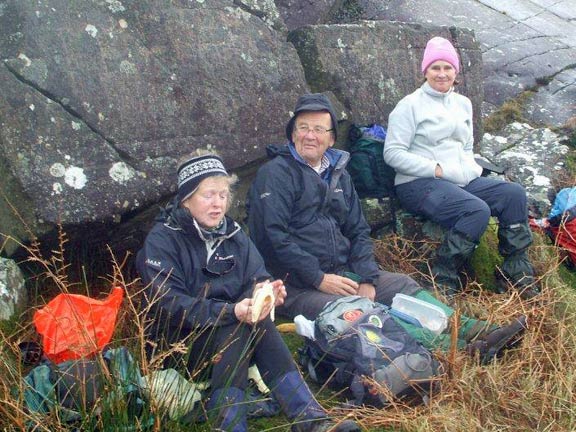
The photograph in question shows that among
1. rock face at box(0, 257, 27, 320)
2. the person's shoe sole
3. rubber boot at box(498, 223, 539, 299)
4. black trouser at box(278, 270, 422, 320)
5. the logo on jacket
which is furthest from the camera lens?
rubber boot at box(498, 223, 539, 299)

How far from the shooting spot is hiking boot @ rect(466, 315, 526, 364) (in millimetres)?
3955

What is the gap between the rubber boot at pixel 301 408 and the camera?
323cm

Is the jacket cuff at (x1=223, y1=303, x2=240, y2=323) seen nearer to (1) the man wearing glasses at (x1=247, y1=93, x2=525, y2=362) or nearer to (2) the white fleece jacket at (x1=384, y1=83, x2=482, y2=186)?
(1) the man wearing glasses at (x1=247, y1=93, x2=525, y2=362)

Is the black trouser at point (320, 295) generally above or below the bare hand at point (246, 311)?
below

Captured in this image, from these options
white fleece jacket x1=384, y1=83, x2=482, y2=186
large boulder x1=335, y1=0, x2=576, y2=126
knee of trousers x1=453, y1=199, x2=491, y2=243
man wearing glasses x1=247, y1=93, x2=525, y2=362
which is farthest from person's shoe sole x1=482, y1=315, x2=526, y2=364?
large boulder x1=335, y1=0, x2=576, y2=126

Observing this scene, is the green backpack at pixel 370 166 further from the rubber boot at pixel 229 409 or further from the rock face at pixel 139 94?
the rubber boot at pixel 229 409

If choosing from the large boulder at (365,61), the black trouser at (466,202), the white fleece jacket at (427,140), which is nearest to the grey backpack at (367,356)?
the black trouser at (466,202)

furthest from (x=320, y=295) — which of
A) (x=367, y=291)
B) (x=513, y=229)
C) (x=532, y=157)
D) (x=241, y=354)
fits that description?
(x=532, y=157)

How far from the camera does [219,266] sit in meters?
3.76

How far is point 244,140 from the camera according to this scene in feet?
16.0

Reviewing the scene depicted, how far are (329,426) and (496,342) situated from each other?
119 centimetres

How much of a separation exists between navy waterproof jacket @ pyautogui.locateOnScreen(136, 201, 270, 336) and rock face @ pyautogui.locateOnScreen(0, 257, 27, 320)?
0.76 meters

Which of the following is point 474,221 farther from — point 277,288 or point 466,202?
point 277,288

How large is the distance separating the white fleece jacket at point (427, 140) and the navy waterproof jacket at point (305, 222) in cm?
58
